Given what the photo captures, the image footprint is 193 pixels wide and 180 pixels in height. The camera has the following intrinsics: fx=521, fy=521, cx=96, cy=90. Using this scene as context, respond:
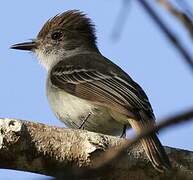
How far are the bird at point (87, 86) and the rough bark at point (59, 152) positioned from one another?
0.52 feet

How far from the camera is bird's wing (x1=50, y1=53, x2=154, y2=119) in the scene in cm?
550

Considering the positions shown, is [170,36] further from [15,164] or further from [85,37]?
[85,37]

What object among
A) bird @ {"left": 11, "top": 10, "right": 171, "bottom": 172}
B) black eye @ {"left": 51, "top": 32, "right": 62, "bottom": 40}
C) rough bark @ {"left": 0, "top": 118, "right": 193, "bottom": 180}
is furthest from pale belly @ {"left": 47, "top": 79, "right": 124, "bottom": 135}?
black eye @ {"left": 51, "top": 32, "right": 62, "bottom": 40}

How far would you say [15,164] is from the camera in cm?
357

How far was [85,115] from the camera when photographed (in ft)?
18.7

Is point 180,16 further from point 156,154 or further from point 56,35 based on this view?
point 56,35

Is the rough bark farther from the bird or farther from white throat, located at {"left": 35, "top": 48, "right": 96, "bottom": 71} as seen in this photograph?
white throat, located at {"left": 35, "top": 48, "right": 96, "bottom": 71}

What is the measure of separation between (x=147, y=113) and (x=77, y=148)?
1713 millimetres

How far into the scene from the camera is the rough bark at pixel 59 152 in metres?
3.62

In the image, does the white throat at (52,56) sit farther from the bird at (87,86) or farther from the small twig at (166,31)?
the small twig at (166,31)

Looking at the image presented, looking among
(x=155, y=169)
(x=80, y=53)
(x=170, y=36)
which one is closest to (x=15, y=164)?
(x=155, y=169)

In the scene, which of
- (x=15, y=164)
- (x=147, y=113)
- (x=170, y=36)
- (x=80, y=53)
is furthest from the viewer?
(x=80, y=53)

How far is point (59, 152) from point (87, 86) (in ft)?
8.03

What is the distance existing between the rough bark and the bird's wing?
1.34 m
